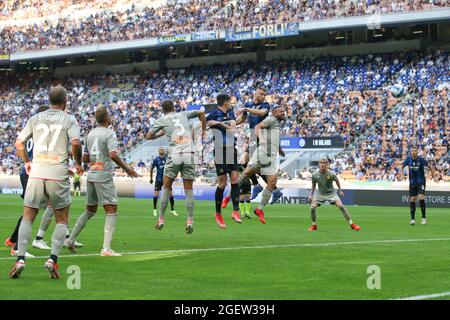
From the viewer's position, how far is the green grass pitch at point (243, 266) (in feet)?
28.9

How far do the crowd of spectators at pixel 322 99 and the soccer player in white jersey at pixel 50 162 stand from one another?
34221mm

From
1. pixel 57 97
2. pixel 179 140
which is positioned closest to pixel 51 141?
pixel 57 97

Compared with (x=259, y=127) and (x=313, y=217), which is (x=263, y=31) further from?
(x=313, y=217)

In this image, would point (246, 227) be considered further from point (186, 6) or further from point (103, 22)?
point (103, 22)

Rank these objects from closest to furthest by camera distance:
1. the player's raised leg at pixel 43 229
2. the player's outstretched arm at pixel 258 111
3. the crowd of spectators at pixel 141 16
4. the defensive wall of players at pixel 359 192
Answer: the player's raised leg at pixel 43 229 → the player's outstretched arm at pixel 258 111 → the defensive wall of players at pixel 359 192 → the crowd of spectators at pixel 141 16

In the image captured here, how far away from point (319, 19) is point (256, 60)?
8.33 metres

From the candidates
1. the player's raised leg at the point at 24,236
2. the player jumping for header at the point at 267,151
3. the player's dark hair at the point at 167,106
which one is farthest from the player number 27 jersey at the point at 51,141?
the player jumping for header at the point at 267,151

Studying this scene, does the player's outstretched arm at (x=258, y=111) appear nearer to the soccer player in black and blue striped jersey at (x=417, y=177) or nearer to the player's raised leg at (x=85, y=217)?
the player's raised leg at (x=85, y=217)

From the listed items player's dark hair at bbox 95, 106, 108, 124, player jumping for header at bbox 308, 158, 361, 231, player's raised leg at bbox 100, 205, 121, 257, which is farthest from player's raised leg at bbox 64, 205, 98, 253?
player jumping for header at bbox 308, 158, 361, 231

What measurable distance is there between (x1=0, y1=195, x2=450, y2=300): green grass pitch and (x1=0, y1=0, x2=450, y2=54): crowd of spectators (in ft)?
124

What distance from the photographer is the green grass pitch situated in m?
8.82

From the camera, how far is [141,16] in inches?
2657
